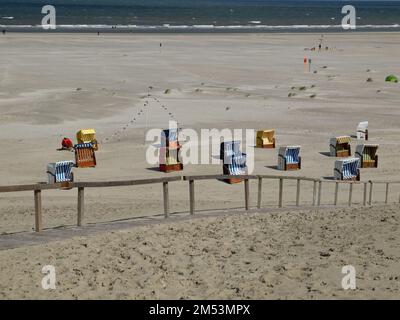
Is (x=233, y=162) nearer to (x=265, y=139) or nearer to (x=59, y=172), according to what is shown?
(x=265, y=139)

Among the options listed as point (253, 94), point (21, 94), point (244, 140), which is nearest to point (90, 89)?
point (21, 94)

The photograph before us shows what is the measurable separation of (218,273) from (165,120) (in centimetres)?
2384

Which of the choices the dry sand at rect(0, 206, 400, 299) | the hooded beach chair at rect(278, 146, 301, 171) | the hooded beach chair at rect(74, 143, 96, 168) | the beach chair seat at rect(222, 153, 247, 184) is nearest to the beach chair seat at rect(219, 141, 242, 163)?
the beach chair seat at rect(222, 153, 247, 184)

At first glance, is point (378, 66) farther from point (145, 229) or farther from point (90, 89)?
point (145, 229)

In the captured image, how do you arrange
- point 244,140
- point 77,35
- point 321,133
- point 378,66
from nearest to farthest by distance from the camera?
1. point 244,140
2. point 321,133
3. point 378,66
4. point 77,35

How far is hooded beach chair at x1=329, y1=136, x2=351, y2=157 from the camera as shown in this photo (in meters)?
25.9

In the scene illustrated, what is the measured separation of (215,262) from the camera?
9711 mm

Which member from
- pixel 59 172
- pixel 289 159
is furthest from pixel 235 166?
pixel 59 172

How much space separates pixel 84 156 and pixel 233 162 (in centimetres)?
460

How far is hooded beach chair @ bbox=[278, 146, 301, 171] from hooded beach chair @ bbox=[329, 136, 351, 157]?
2537 mm

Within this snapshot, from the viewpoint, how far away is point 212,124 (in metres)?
31.8

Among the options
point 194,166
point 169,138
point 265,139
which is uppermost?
point 169,138

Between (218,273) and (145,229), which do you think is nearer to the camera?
(218,273)

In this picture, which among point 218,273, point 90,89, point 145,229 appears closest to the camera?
point 218,273
